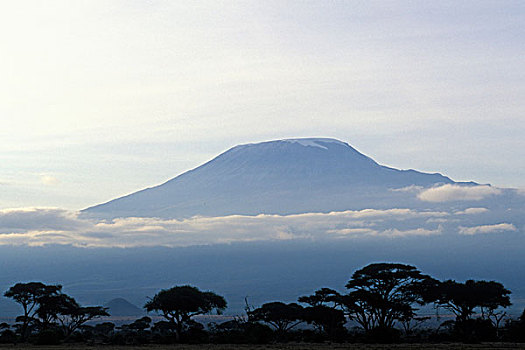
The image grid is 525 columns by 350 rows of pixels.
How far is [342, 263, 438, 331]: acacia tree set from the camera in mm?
75562

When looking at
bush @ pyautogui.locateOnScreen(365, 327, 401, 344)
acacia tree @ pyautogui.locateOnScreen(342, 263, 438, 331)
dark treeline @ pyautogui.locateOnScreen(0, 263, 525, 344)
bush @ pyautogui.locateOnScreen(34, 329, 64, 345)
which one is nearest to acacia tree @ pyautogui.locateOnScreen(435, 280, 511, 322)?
dark treeline @ pyautogui.locateOnScreen(0, 263, 525, 344)

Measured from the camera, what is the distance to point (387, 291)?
7606 centimetres

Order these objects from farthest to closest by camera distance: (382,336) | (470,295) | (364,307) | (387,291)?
(364,307)
(387,291)
(470,295)
(382,336)

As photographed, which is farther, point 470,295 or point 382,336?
point 470,295

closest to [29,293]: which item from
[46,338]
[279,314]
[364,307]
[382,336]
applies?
[46,338]


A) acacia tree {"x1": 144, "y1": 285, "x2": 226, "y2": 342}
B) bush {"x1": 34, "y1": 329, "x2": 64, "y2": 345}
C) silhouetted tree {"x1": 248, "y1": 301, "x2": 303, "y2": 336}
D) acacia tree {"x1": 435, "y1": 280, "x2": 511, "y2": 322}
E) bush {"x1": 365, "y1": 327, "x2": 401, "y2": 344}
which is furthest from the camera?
silhouetted tree {"x1": 248, "y1": 301, "x2": 303, "y2": 336}

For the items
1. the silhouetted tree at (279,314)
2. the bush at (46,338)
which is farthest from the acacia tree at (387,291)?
the bush at (46,338)

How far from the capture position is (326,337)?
80.4 meters

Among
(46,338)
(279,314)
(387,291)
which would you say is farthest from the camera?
(279,314)

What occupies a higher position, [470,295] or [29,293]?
[29,293]

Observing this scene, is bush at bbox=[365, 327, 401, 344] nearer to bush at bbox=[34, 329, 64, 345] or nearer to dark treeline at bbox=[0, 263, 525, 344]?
dark treeline at bbox=[0, 263, 525, 344]

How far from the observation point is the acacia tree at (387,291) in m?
75.6

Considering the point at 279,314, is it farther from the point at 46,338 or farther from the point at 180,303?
the point at 46,338

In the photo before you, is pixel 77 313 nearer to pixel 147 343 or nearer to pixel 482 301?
pixel 147 343
